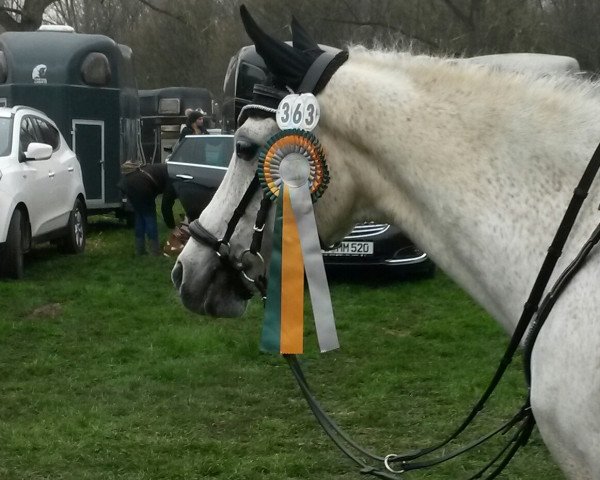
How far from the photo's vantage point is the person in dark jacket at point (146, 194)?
42.8 ft

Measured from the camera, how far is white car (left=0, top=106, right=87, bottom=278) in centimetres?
1088

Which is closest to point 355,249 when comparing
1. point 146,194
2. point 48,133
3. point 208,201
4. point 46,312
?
point 208,201

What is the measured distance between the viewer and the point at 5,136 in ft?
37.8

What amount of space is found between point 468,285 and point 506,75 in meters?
0.63

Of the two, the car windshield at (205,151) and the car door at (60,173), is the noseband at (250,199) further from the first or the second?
the car windshield at (205,151)

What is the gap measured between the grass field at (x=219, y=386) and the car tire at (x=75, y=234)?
8.09 feet

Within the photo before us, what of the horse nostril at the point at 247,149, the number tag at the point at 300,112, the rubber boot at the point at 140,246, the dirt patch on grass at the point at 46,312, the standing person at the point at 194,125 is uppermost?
the number tag at the point at 300,112

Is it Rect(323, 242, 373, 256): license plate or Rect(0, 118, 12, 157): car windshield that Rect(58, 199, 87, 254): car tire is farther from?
Rect(323, 242, 373, 256): license plate

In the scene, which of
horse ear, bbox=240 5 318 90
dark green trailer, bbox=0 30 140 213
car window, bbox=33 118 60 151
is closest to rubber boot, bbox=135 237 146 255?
car window, bbox=33 118 60 151

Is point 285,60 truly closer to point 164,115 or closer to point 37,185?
point 37,185

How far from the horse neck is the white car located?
817 centimetres

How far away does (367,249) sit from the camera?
10719 mm

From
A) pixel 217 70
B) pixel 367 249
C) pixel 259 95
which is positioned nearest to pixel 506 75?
pixel 259 95

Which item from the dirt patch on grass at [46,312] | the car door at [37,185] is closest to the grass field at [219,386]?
the dirt patch on grass at [46,312]
